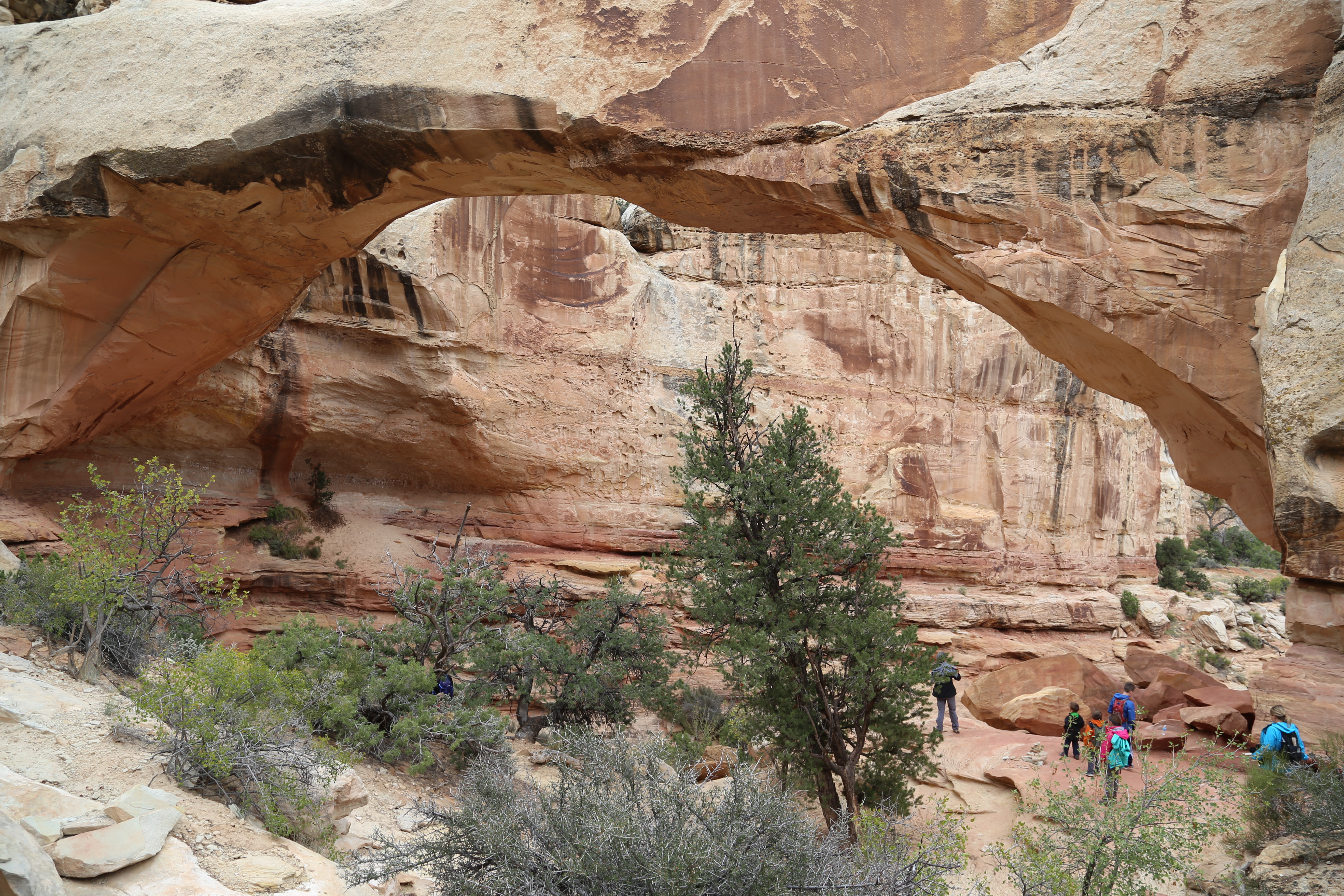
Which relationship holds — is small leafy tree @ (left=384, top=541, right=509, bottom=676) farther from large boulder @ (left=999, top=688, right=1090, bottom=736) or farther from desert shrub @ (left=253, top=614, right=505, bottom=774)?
large boulder @ (left=999, top=688, right=1090, bottom=736)

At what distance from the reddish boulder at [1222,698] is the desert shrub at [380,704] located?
9.18 metres

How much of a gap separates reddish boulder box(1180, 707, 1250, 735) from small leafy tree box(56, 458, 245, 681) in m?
10.9

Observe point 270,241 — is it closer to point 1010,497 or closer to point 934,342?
point 934,342

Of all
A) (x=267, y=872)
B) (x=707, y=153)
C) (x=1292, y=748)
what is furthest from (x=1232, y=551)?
(x=267, y=872)

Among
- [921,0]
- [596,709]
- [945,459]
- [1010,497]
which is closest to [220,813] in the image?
[596,709]

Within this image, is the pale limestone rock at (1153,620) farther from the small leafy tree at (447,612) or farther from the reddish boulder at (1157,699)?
the small leafy tree at (447,612)

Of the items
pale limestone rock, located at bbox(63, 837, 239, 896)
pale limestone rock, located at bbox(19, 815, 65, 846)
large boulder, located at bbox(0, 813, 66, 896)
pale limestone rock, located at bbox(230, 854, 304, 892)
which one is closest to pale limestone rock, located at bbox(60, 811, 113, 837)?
pale limestone rock, located at bbox(19, 815, 65, 846)

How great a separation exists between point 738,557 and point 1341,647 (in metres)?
4.98

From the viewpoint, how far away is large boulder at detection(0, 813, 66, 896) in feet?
11.6

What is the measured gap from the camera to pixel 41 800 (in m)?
4.75

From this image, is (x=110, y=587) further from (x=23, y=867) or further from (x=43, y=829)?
(x=23, y=867)

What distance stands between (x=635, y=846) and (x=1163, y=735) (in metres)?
7.41

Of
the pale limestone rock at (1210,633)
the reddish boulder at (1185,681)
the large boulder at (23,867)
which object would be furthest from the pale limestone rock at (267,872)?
the pale limestone rock at (1210,633)

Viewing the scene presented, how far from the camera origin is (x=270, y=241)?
1002 cm
